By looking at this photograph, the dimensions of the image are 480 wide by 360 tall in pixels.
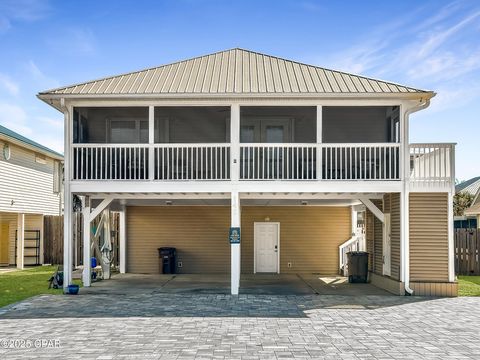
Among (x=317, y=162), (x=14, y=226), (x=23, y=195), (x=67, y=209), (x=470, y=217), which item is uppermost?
(x=317, y=162)

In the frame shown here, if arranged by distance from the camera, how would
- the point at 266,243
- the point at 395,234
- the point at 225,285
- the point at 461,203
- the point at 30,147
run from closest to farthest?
the point at 395,234 < the point at 225,285 < the point at 266,243 < the point at 30,147 < the point at 461,203

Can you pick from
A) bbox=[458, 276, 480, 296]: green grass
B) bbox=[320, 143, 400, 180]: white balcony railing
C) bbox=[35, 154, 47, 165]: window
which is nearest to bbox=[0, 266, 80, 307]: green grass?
bbox=[35, 154, 47, 165]: window

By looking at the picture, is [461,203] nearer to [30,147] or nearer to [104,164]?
[30,147]

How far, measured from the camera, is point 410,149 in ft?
48.4

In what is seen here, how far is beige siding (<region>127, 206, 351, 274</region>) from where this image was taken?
792 inches

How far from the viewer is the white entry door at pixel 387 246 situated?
603 inches

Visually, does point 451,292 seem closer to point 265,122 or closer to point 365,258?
point 365,258

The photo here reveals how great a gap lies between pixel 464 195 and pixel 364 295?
2674 centimetres

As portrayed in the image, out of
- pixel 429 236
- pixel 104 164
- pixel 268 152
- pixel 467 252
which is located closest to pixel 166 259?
pixel 104 164

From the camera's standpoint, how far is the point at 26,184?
23953mm

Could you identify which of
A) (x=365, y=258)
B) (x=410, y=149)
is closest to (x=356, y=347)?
(x=410, y=149)

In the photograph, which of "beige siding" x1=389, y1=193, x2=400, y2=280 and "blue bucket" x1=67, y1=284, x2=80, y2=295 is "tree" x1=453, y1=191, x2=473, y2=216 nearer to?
"beige siding" x1=389, y1=193, x2=400, y2=280

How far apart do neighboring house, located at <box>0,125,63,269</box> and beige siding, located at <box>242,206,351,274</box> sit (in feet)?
30.0

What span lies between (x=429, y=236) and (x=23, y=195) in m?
17.7
